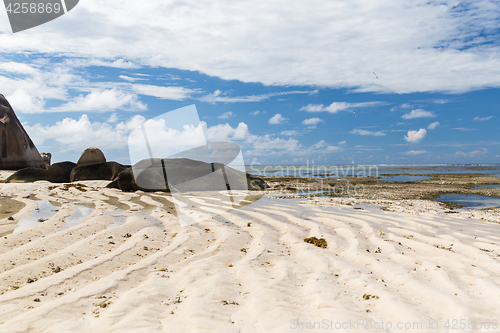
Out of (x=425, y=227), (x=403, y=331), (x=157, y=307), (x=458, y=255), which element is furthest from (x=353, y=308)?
(x=425, y=227)

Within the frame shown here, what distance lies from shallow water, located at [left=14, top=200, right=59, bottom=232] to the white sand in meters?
0.28

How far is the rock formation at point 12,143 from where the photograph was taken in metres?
27.9

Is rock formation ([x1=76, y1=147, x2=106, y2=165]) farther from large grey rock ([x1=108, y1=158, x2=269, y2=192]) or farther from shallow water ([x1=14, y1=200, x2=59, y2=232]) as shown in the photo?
shallow water ([x1=14, y1=200, x2=59, y2=232])

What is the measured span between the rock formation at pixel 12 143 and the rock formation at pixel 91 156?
40.7 feet

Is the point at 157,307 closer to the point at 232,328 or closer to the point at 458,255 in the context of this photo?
the point at 232,328

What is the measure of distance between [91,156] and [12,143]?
13.2 meters

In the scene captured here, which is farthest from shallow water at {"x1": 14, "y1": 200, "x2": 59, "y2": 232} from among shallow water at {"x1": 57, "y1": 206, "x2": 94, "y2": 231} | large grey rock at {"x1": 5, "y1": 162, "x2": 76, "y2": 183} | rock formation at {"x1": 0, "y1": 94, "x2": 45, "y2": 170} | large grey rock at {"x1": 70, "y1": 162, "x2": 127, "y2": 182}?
rock formation at {"x1": 0, "y1": 94, "x2": 45, "y2": 170}

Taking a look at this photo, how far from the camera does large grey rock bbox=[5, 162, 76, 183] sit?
1442 cm

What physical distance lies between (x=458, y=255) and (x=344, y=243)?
1.57 meters

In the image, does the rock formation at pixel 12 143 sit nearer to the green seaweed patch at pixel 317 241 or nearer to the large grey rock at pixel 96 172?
the large grey rock at pixel 96 172

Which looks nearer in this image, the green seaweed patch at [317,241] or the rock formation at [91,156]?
the green seaweed patch at [317,241]

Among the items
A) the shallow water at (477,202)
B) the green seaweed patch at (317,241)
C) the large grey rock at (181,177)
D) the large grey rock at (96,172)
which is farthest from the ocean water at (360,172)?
the green seaweed patch at (317,241)

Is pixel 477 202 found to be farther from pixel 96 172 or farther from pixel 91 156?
pixel 91 156

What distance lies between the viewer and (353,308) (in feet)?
8.32
